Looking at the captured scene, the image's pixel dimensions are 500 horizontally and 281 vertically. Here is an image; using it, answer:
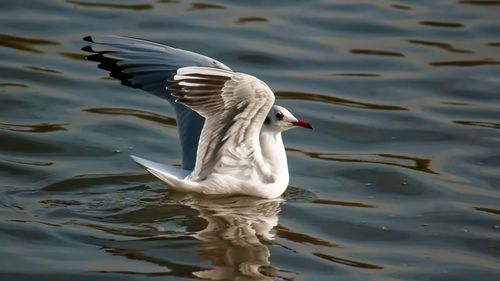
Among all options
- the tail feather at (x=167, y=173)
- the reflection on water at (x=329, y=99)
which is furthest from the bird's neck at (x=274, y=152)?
the reflection on water at (x=329, y=99)

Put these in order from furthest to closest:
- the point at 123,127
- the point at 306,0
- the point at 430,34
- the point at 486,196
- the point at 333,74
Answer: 1. the point at 306,0
2. the point at 430,34
3. the point at 333,74
4. the point at 123,127
5. the point at 486,196

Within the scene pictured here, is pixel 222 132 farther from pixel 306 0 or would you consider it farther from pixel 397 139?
pixel 306 0

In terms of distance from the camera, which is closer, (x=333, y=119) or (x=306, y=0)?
(x=333, y=119)

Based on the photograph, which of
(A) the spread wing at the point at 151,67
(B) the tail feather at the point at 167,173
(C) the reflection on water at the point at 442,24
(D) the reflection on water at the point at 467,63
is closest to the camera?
(B) the tail feather at the point at 167,173

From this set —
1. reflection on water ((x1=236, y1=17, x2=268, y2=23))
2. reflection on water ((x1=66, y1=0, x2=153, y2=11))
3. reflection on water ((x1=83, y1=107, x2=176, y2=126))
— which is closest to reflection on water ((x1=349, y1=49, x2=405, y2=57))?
reflection on water ((x1=236, y1=17, x2=268, y2=23))

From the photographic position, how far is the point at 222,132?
27.8 ft

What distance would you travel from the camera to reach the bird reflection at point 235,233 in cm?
749

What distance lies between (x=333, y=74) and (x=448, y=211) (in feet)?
11.8

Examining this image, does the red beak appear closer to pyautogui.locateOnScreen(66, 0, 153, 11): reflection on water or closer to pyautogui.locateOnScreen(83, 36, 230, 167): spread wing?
pyautogui.locateOnScreen(83, 36, 230, 167): spread wing

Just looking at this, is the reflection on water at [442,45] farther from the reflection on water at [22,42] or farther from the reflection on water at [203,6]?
the reflection on water at [22,42]

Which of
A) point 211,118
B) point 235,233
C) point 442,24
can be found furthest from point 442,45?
point 235,233

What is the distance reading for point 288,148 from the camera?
10359mm

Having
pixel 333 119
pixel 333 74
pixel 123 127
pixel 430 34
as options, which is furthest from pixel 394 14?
pixel 123 127

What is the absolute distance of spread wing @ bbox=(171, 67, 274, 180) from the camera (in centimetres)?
800
